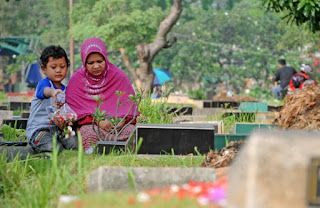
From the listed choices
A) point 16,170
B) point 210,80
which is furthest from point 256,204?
point 210,80

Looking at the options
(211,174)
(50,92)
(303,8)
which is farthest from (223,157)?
(303,8)

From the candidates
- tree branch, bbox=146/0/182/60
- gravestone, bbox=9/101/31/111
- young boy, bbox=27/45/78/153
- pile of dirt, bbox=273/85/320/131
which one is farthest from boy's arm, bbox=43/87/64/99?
tree branch, bbox=146/0/182/60

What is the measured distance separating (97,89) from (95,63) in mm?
383

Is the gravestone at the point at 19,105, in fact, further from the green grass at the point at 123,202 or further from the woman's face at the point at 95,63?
the green grass at the point at 123,202

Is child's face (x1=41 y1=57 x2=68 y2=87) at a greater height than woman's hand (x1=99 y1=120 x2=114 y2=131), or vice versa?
child's face (x1=41 y1=57 x2=68 y2=87)

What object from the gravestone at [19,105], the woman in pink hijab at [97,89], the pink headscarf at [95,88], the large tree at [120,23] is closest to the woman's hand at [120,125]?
the woman in pink hijab at [97,89]

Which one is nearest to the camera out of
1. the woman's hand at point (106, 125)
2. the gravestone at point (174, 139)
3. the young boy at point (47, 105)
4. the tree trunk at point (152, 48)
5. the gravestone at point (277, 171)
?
the gravestone at point (277, 171)

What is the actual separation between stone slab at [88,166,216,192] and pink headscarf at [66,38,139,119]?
4.05 metres

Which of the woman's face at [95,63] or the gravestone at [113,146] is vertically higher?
the woman's face at [95,63]

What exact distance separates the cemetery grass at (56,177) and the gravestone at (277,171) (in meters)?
0.42

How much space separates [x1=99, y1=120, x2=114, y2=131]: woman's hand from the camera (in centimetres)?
811

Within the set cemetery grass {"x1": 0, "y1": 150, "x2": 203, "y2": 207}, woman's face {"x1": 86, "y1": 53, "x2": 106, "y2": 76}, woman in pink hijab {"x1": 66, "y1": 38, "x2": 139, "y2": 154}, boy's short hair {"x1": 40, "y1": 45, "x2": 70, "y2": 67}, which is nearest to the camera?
cemetery grass {"x1": 0, "y1": 150, "x2": 203, "y2": 207}

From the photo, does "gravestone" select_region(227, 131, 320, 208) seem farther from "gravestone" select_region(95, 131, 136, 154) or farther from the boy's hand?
the boy's hand

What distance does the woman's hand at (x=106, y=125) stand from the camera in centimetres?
811
